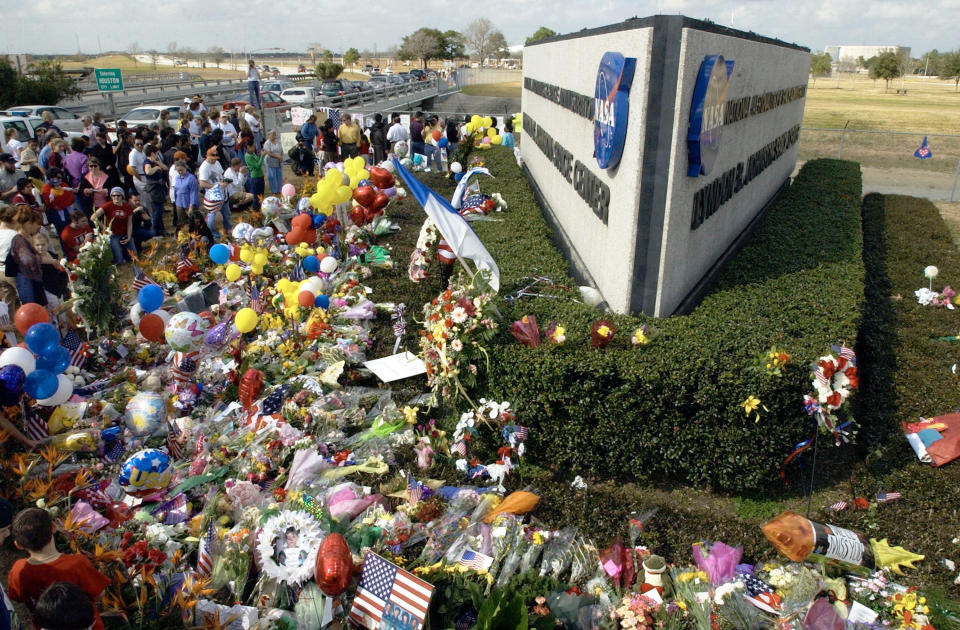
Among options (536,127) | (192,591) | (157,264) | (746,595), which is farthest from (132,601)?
(536,127)

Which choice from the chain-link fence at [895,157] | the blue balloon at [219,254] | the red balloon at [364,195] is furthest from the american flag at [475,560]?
the chain-link fence at [895,157]

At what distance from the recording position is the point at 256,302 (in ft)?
26.5

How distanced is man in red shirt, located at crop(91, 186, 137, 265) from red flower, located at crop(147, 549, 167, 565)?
7.22 meters

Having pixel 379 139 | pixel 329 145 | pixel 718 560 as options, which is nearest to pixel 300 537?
pixel 718 560

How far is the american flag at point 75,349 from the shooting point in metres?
6.96

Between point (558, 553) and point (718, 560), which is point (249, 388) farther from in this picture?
point (718, 560)

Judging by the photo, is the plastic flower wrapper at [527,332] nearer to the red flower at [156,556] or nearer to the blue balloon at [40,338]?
the red flower at [156,556]

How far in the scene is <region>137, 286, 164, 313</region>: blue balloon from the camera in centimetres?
702

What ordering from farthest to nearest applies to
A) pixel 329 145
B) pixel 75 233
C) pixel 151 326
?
1. pixel 329 145
2. pixel 75 233
3. pixel 151 326

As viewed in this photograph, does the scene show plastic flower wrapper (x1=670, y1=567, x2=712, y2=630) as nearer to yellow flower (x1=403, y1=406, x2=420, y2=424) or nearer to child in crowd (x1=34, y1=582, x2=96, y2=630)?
yellow flower (x1=403, y1=406, x2=420, y2=424)

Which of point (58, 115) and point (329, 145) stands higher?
point (58, 115)

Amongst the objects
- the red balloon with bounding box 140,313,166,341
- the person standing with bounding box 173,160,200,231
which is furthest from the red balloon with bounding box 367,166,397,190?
the red balloon with bounding box 140,313,166,341

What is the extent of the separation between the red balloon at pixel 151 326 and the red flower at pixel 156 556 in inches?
136

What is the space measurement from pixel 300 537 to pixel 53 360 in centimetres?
339
